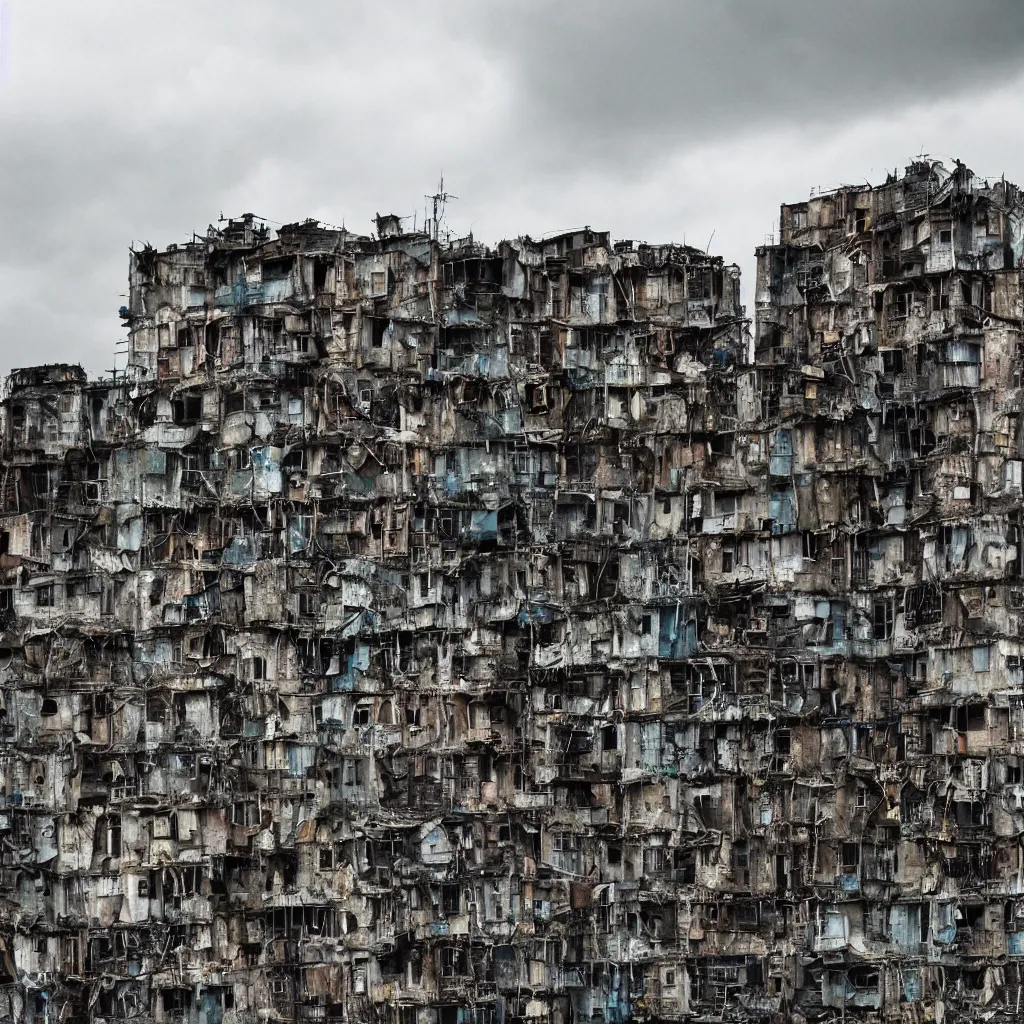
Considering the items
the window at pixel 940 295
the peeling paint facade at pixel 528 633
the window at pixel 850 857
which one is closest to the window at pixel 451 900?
the peeling paint facade at pixel 528 633

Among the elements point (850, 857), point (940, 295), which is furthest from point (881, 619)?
point (940, 295)

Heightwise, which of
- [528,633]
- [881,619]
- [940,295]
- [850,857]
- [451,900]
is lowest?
[451,900]

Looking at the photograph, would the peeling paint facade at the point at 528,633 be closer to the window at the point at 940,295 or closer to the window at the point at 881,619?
the window at the point at 881,619

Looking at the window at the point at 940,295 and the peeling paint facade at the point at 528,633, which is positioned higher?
the window at the point at 940,295

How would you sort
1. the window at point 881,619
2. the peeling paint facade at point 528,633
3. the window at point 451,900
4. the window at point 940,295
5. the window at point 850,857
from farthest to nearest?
1. the window at point 940,295
2. the window at point 881,619
3. the window at point 451,900
4. the window at point 850,857
5. the peeling paint facade at point 528,633

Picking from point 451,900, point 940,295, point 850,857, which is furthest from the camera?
point 940,295

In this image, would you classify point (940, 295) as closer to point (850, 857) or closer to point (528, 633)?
point (528, 633)

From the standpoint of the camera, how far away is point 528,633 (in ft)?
318

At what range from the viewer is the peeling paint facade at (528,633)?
93000mm

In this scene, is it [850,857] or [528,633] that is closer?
[850,857]

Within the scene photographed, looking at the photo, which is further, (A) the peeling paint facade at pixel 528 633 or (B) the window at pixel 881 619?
(B) the window at pixel 881 619

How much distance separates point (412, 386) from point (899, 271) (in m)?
20.1

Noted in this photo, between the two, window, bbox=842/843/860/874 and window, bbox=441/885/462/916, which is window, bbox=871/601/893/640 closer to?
window, bbox=842/843/860/874

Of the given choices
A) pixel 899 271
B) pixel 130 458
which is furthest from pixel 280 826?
pixel 899 271
